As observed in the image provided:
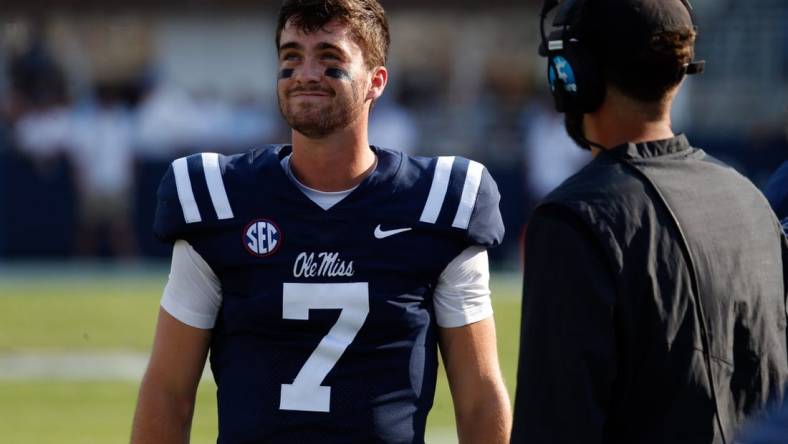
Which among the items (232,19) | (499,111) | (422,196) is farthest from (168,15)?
(422,196)

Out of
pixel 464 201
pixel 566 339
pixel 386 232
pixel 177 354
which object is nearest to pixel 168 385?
pixel 177 354

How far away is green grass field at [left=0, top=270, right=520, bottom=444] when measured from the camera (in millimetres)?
8703

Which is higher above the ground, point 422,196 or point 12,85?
point 422,196

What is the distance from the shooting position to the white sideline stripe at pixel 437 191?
363 cm

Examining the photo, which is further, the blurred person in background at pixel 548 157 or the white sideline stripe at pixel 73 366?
the blurred person in background at pixel 548 157

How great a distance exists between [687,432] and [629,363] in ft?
0.56

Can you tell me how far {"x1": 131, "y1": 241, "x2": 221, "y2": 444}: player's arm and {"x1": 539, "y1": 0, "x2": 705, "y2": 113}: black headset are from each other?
111 centimetres

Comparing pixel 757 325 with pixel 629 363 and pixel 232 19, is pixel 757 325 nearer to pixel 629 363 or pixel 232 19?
pixel 629 363

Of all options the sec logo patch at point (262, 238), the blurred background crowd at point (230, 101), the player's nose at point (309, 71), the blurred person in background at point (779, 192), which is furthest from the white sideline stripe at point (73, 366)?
the blurred background crowd at point (230, 101)

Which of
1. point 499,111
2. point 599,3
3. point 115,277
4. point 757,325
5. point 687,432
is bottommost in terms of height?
point 115,277

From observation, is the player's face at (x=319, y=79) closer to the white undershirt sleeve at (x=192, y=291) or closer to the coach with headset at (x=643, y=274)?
the white undershirt sleeve at (x=192, y=291)

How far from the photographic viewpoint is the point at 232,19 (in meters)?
23.2

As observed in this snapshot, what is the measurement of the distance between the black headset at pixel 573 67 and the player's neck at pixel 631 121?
28mm

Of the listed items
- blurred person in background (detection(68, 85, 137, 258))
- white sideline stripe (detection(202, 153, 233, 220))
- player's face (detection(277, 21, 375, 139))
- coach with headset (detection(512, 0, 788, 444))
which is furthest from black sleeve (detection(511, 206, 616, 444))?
blurred person in background (detection(68, 85, 137, 258))
